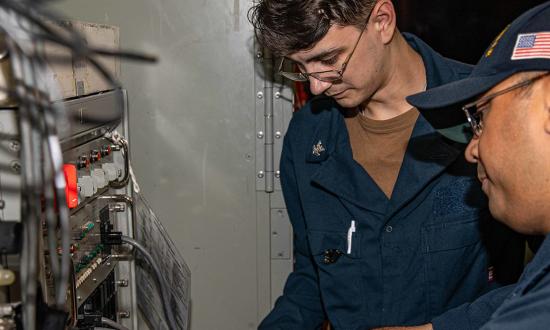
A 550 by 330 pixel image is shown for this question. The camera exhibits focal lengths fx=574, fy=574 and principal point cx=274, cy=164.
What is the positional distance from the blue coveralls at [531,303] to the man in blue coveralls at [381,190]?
59 centimetres

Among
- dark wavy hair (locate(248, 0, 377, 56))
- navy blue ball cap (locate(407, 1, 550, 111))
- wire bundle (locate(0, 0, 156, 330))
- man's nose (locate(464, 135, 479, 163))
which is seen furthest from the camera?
dark wavy hair (locate(248, 0, 377, 56))

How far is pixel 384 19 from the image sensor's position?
5.15 ft

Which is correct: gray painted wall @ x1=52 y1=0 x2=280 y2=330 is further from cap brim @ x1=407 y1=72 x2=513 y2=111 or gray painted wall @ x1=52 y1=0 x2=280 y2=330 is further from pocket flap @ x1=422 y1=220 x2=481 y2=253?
cap brim @ x1=407 y1=72 x2=513 y2=111

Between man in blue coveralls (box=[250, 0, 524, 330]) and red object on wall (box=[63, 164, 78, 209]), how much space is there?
0.66 m

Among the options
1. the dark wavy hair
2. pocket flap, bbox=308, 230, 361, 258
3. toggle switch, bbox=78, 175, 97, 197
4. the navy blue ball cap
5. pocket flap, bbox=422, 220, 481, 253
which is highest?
the dark wavy hair

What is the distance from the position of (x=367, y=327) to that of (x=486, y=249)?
1.33 ft

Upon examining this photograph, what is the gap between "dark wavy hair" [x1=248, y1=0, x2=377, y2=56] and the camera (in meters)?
1.49

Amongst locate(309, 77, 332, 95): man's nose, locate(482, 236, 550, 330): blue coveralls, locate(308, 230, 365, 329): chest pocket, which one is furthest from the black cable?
locate(482, 236, 550, 330): blue coveralls

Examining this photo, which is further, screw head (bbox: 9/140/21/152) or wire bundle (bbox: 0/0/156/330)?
screw head (bbox: 9/140/21/152)

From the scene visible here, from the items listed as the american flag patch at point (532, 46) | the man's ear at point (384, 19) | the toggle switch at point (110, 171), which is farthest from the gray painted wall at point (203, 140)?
the american flag patch at point (532, 46)

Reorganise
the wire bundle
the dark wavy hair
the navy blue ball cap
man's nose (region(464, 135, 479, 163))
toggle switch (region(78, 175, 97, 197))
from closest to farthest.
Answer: the wire bundle → the navy blue ball cap → man's nose (region(464, 135, 479, 163)) → toggle switch (region(78, 175, 97, 197)) → the dark wavy hair

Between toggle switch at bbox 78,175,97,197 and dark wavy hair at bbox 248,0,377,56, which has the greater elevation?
dark wavy hair at bbox 248,0,377,56

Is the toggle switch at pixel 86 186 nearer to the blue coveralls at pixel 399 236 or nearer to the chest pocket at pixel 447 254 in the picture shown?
the blue coveralls at pixel 399 236

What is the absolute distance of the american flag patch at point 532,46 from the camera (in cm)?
92
